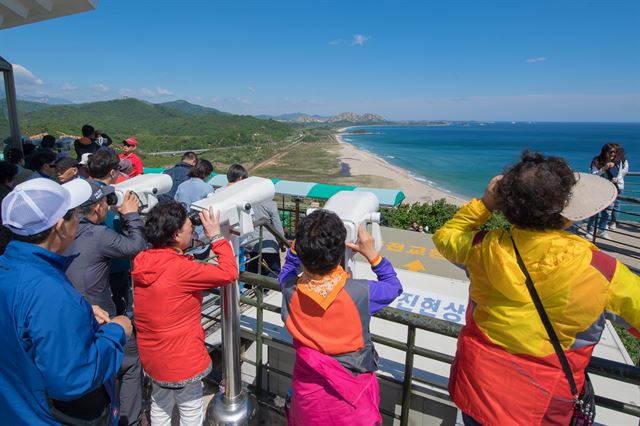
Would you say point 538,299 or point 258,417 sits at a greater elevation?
point 538,299

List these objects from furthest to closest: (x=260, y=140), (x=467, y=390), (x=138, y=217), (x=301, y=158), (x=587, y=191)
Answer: (x=260, y=140), (x=301, y=158), (x=138, y=217), (x=467, y=390), (x=587, y=191)

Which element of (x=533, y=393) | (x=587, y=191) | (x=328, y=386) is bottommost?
(x=328, y=386)

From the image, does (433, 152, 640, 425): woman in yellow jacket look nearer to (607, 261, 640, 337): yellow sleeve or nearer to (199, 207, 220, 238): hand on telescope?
(607, 261, 640, 337): yellow sleeve

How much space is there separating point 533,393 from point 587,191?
79 cm

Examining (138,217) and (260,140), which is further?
(260,140)

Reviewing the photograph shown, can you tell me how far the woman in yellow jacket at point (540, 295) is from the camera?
51.3 inches

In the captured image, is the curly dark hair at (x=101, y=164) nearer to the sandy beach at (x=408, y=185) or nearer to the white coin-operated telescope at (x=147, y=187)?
the white coin-operated telescope at (x=147, y=187)

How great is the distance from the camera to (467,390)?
156 centimetres

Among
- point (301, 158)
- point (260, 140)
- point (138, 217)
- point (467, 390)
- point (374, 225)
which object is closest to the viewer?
point (467, 390)

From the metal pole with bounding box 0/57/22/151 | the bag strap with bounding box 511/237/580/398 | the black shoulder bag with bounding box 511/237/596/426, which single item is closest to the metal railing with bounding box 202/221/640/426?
the black shoulder bag with bounding box 511/237/596/426

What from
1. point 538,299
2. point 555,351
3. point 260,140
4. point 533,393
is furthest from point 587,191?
point 260,140

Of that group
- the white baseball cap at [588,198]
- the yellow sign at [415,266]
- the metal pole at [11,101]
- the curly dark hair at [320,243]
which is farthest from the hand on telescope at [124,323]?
the metal pole at [11,101]

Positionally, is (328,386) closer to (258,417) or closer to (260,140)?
(258,417)

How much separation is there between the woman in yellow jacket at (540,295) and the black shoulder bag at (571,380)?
14 mm
